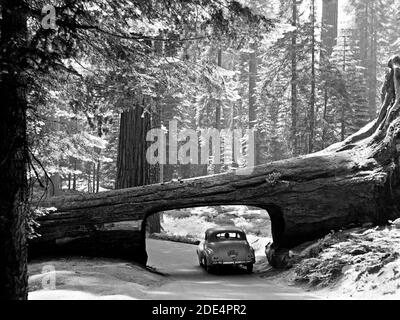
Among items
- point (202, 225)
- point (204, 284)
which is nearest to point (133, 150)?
point (204, 284)

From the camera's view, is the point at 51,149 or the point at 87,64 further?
the point at 51,149

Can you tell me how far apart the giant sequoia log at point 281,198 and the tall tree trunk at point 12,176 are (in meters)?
8.82

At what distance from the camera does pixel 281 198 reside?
15.5m

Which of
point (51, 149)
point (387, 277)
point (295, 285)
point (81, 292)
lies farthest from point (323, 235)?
point (51, 149)

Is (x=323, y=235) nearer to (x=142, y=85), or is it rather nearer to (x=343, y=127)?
(x=142, y=85)

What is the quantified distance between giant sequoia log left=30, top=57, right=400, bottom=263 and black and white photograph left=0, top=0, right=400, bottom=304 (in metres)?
0.04

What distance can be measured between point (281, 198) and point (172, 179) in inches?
181

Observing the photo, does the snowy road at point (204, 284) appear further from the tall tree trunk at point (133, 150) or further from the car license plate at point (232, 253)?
the tall tree trunk at point (133, 150)

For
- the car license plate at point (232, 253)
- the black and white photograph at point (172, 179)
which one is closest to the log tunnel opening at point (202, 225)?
the black and white photograph at point (172, 179)

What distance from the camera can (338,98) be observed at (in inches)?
1069

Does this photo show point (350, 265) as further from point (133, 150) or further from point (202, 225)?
point (202, 225)

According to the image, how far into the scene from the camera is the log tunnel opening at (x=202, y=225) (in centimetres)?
2198

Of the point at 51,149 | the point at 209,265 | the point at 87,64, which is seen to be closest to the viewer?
the point at 87,64
